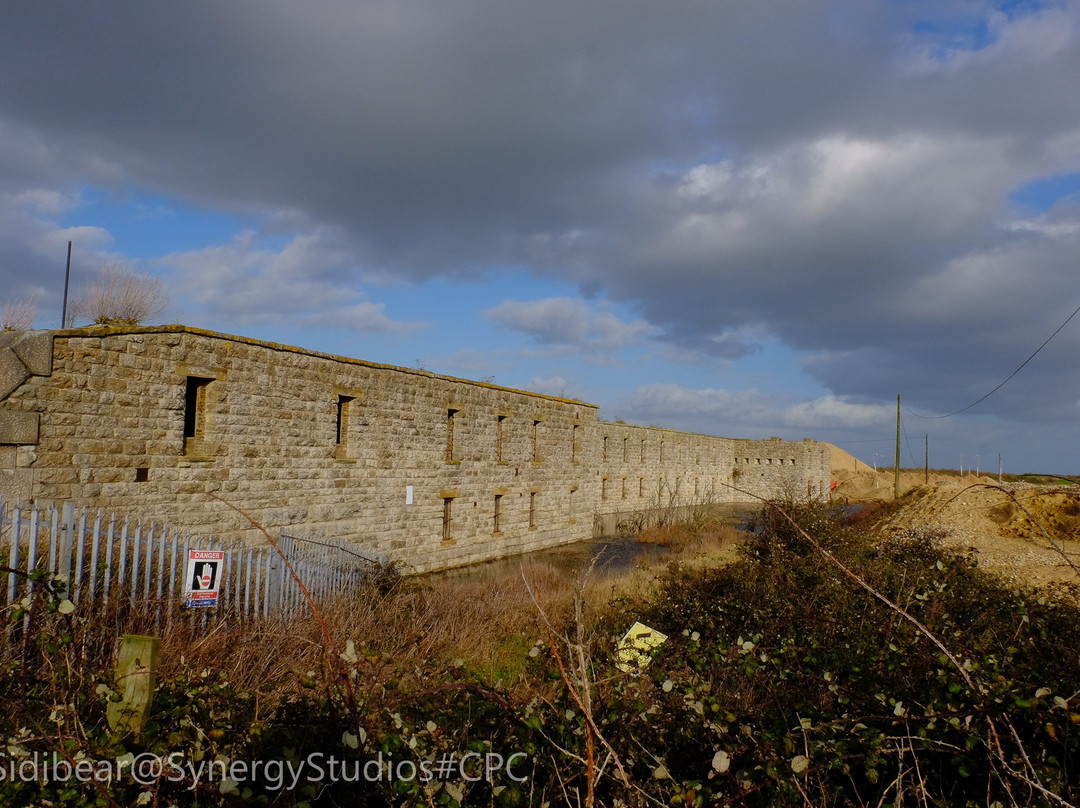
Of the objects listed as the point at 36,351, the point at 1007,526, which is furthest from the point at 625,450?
the point at 36,351

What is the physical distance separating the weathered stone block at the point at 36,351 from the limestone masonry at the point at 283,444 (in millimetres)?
17

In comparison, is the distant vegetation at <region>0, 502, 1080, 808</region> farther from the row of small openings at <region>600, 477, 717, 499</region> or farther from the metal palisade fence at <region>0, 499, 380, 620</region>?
the row of small openings at <region>600, 477, 717, 499</region>

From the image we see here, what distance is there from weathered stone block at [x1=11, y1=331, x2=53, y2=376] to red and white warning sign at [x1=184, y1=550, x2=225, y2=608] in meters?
3.70

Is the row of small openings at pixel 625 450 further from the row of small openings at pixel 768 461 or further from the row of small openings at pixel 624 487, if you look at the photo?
the row of small openings at pixel 768 461

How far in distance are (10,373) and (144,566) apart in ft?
10.8

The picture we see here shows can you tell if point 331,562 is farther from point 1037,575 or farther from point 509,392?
point 1037,575

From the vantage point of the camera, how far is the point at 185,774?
8.75 feet

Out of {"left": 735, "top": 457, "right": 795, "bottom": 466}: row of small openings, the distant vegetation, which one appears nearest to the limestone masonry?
the distant vegetation

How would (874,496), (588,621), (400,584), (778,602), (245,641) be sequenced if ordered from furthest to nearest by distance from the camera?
(874,496)
(400,584)
(588,621)
(778,602)
(245,641)

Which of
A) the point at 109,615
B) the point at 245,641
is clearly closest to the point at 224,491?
the point at 109,615

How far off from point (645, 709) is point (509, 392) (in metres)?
15.4

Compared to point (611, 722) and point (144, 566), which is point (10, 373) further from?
point (611, 722)

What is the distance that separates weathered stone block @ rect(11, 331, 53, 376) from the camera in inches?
320

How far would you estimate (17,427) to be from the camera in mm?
7992
